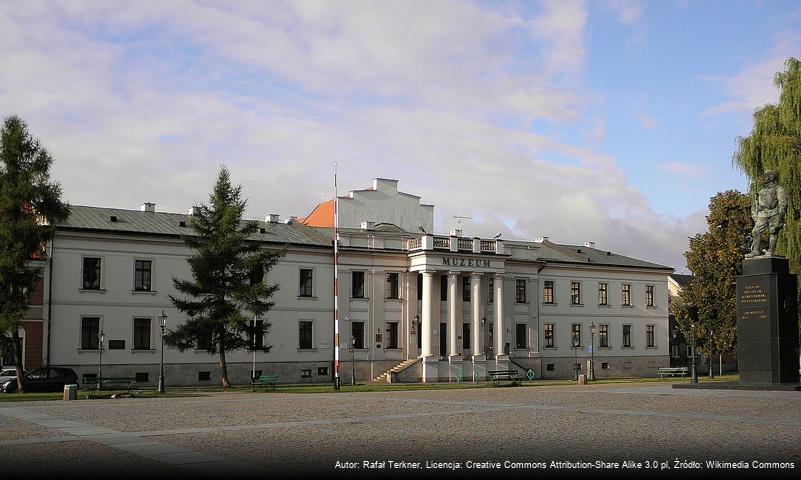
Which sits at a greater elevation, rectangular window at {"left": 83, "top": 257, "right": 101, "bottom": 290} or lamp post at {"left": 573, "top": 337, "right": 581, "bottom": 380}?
rectangular window at {"left": 83, "top": 257, "right": 101, "bottom": 290}

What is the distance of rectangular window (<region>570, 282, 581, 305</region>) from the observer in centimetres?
6581

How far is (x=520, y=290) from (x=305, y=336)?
17488mm

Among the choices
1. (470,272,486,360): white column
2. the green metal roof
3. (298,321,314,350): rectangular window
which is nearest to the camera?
the green metal roof

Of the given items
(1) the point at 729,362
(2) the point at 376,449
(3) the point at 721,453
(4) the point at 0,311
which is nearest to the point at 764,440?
(3) the point at 721,453

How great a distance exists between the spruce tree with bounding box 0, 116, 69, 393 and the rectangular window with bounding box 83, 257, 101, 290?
26.2ft

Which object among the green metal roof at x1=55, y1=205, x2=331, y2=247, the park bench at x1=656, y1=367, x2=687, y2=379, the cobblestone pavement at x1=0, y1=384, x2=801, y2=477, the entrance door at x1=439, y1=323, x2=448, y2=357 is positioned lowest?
the park bench at x1=656, y1=367, x2=687, y2=379

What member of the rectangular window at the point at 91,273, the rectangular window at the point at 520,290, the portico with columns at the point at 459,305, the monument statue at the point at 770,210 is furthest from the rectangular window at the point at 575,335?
the rectangular window at the point at 91,273

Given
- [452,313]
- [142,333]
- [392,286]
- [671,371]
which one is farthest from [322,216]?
[671,371]

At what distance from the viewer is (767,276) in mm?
28438

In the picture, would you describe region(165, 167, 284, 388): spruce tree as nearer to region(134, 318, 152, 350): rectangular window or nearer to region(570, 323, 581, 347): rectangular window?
region(134, 318, 152, 350): rectangular window

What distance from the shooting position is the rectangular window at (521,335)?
2470 inches

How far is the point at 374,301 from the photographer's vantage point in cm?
5722

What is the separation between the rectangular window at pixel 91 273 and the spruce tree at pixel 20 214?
798 cm

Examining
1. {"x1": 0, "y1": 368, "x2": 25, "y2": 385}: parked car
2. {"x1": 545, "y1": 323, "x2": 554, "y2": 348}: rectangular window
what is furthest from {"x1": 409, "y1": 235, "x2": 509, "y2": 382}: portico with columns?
{"x1": 0, "y1": 368, "x2": 25, "y2": 385}: parked car
